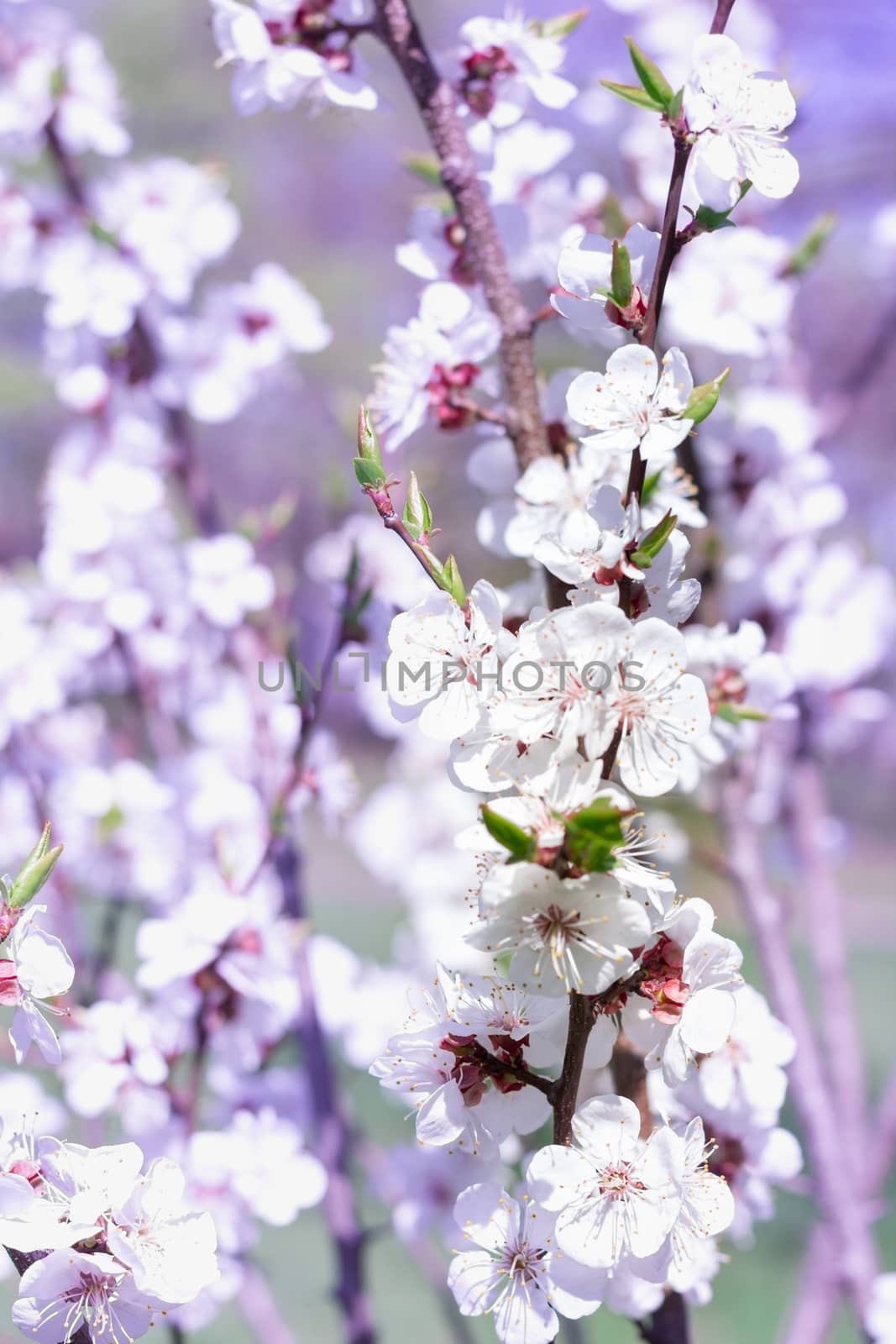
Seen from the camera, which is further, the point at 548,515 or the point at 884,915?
the point at 884,915

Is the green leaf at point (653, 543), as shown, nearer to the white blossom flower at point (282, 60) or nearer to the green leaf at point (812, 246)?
the white blossom flower at point (282, 60)

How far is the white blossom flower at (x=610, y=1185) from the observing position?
358mm

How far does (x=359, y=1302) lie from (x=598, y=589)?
20.3 inches

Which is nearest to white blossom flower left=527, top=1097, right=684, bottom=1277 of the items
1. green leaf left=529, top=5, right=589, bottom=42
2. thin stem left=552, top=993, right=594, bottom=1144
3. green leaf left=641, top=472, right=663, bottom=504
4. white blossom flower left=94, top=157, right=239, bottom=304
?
thin stem left=552, top=993, right=594, bottom=1144

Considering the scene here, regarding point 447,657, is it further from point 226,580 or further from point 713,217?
point 226,580

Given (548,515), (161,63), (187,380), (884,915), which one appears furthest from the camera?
(161,63)

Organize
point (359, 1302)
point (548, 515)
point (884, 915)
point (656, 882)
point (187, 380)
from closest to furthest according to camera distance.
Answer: point (656, 882) < point (548, 515) < point (359, 1302) < point (187, 380) < point (884, 915)

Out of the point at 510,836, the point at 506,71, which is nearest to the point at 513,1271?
the point at 510,836

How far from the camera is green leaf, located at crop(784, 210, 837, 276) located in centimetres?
70

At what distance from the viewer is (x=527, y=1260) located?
39 cm

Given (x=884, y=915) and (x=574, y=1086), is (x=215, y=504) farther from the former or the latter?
(x=884, y=915)

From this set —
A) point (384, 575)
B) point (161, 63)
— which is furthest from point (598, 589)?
point (161, 63)

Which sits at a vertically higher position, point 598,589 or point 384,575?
point 598,589

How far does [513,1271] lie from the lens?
386 millimetres
